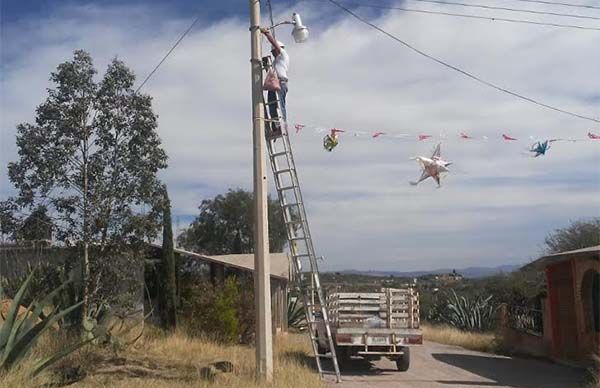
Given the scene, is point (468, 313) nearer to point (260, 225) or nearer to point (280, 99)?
point (280, 99)

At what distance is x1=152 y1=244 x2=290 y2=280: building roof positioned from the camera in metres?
24.7

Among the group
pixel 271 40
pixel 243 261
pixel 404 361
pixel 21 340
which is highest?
pixel 271 40

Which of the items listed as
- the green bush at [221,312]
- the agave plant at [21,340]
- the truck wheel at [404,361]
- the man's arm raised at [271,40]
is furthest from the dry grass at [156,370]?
the man's arm raised at [271,40]

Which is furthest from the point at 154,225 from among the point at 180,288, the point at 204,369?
the point at 180,288

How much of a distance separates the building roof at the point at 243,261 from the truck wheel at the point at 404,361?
29.5ft

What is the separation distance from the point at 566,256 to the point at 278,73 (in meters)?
8.51

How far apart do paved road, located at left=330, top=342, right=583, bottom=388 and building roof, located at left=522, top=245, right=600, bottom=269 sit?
8.17ft

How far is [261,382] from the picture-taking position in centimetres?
1112

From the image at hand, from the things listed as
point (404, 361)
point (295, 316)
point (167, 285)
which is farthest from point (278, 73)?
point (295, 316)

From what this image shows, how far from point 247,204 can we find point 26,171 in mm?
36090

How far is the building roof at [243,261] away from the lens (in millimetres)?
24719

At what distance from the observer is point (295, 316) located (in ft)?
96.2

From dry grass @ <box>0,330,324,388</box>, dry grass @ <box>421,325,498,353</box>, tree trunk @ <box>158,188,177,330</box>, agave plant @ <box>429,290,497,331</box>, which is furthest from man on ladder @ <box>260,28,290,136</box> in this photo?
agave plant @ <box>429,290,497,331</box>

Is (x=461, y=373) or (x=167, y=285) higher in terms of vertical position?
(x=167, y=285)
